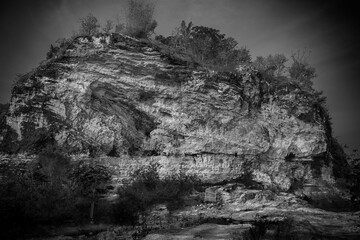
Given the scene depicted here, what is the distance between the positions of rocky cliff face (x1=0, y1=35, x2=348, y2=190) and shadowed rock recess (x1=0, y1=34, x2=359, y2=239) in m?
0.07

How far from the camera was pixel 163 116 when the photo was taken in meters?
19.4

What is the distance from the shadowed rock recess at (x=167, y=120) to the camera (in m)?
17.4

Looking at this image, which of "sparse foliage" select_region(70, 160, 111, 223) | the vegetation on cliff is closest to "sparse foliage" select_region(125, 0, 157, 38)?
the vegetation on cliff

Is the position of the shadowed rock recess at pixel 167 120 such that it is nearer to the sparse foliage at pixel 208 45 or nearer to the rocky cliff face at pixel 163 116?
the rocky cliff face at pixel 163 116

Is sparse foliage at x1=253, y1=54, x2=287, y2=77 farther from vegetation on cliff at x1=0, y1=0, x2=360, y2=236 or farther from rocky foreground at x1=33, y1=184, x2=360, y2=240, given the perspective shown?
rocky foreground at x1=33, y1=184, x2=360, y2=240

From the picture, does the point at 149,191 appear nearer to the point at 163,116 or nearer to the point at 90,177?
the point at 90,177

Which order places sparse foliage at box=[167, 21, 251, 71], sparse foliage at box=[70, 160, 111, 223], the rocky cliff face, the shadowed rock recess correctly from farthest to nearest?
1. sparse foliage at box=[167, 21, 251, 71]
2. the rocky cliff face
3. the shadowed rock recess
4. sparse foliage at box=[70, 160, 111, 223]

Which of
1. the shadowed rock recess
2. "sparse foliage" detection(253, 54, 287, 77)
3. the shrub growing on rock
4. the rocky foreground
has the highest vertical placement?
"sparse foliage" detection(253, 54, 287, 77)

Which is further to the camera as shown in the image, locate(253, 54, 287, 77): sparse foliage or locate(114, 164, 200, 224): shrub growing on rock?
locate(253, 54, 287, 77): sparse foliage

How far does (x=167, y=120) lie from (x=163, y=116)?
0.44m

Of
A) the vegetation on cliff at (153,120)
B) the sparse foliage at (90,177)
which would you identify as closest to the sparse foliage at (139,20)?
the vegetation on cliff at (153,120)

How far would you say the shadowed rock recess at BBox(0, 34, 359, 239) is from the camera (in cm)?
1742

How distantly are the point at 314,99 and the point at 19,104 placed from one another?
2314 centimetres

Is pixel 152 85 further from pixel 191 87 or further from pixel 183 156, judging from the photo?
pixel 183 156
